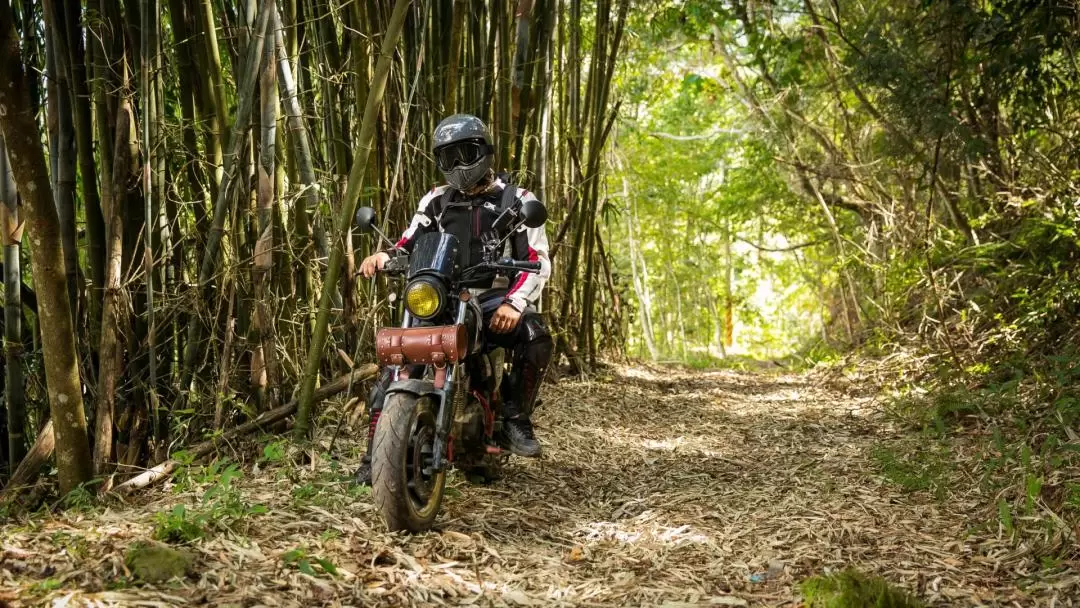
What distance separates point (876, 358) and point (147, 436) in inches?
201

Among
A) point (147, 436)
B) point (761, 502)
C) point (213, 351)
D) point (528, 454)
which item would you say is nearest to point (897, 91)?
point (761, 502)

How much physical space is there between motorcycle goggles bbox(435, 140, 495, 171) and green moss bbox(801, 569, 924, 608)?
5.77 ft

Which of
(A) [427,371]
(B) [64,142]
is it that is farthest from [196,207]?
(A) [427,371]

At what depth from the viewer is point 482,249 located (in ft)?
9.77

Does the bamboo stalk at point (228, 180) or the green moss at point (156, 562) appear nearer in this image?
the green moss at point (156, 562)

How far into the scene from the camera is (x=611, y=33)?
5586 millimetres

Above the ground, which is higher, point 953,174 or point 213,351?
point 953,174

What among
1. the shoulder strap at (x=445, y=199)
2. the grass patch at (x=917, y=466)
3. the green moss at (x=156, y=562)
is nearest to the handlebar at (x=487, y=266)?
the shoulder strap at (x=445, y=199)

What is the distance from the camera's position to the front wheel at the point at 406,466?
2.34 meters

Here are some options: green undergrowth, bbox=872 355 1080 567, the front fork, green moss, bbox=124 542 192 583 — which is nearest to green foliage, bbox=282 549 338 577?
green moss, bbox=124 542 192 583

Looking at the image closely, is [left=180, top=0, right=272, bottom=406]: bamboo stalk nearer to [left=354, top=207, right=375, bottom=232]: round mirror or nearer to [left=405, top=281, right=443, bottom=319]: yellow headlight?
[left=354, top=207, right=375, bottom=232]: round mirror

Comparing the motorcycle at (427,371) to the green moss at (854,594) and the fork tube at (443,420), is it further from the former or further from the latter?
the green moss at (854,594)

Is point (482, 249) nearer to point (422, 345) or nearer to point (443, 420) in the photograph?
point (422, 345)

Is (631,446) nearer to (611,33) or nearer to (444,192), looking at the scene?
(444,192)
